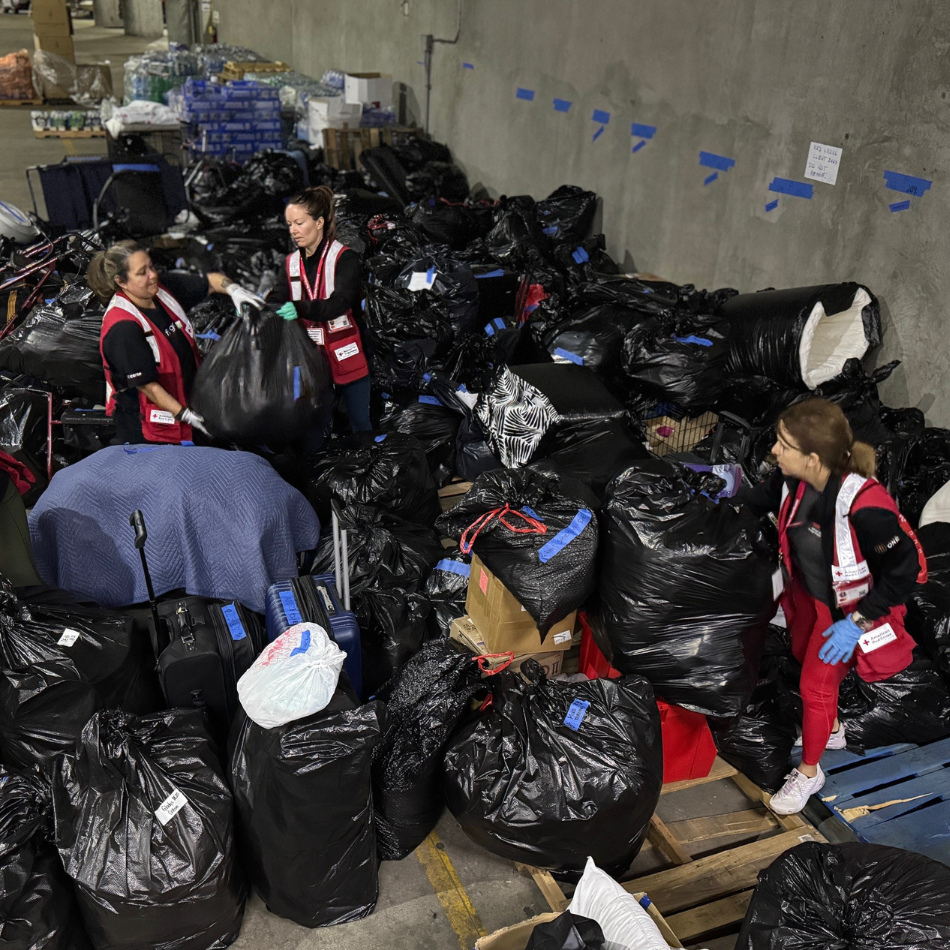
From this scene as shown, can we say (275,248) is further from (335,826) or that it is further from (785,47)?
(335,826)

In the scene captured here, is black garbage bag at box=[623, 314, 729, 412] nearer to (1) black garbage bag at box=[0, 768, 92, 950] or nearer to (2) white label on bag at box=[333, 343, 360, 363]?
(2) white label on bag at box=[333, 343, 360, 363]

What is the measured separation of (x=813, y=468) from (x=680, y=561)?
44 cm

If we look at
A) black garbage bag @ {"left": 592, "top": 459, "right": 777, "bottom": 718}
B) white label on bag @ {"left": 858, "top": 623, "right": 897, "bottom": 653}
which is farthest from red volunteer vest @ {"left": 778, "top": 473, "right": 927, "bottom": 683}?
black garbage bag @ {"left": 592, "top": 459, "right": 777, "bottom": 718}

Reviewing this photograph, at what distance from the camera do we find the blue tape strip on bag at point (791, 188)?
4.45 meters

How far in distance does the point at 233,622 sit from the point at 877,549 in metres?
1.87

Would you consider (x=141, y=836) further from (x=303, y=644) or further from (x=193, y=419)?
(x=193, y=419)

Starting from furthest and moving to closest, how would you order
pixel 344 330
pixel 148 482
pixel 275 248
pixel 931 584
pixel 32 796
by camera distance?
pixel 275 248
pixel 344 330
pixel 931 584
pixel 148 482
pixel 32 796

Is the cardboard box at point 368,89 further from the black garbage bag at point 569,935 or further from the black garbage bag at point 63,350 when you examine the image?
the black garbage bag at point 569,935

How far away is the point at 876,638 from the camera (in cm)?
241

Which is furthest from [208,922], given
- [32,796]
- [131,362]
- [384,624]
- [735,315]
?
[735,315]

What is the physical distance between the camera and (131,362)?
317 cm

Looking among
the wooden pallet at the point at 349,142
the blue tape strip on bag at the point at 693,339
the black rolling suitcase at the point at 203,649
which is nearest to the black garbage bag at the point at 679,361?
the blue tape strip on bag at the point at 693,339

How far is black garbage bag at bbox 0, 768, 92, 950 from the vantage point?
6.42 ft

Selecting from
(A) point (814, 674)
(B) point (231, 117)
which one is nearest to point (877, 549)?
(A) point (814, 674)
